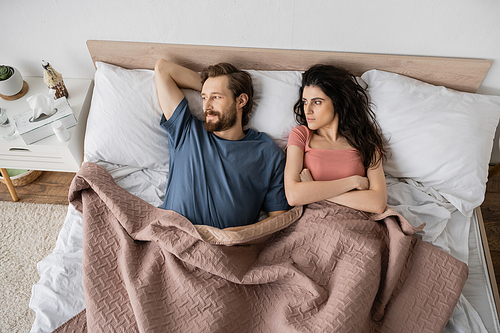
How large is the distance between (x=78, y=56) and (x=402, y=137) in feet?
5.73

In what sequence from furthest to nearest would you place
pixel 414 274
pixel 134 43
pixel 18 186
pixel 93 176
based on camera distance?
pixel 18 186, pixel 134 43, pixel 93 176, pixel 414 274

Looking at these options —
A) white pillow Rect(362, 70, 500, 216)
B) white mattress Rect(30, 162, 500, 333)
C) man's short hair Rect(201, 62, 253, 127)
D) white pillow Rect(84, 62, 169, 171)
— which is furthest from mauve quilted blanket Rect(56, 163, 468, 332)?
man's short hair Rect(201, 62, 253, 127)

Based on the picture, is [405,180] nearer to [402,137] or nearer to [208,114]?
[402,137]

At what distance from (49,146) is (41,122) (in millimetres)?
120

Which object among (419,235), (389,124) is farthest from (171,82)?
(419,235)

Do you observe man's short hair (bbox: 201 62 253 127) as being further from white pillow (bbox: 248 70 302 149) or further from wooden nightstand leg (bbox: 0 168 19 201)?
wooden nightstand leg (bbox: 0 168 19 201)

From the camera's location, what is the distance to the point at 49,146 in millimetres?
1591

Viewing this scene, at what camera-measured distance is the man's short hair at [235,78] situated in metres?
1.51

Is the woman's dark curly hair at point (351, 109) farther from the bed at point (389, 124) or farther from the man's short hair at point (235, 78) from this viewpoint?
the man's short hair at point (235, 78)

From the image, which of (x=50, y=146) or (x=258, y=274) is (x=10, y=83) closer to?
(x=50, y=146)

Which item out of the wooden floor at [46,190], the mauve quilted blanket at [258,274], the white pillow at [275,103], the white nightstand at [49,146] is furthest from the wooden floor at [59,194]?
the white pillow at [275,103]

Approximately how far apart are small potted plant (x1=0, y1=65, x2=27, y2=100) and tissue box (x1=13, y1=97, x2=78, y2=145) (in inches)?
7.4

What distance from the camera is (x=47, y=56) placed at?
1771 millimetres

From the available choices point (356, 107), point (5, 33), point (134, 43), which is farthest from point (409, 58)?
point (5, 33)
